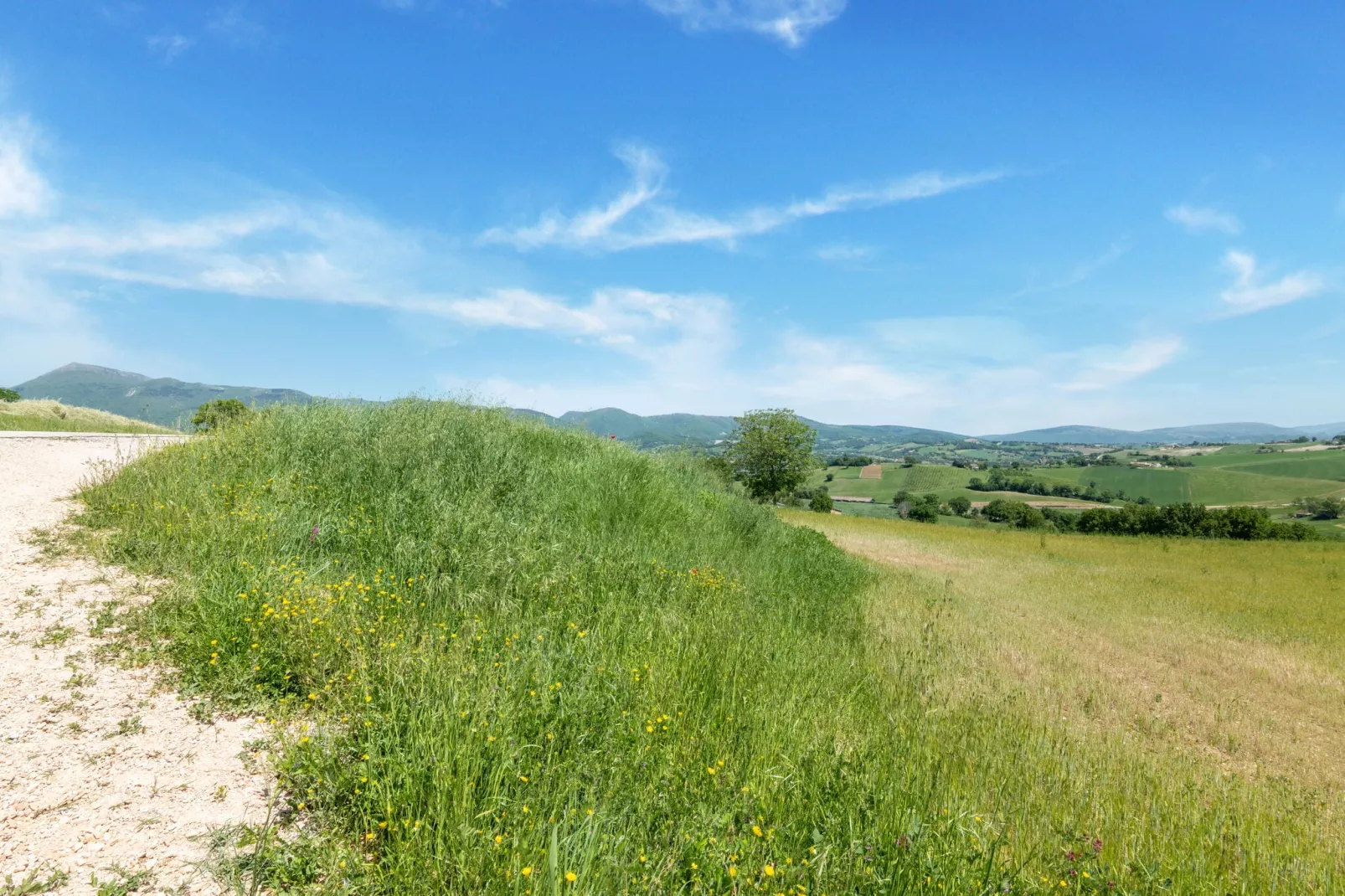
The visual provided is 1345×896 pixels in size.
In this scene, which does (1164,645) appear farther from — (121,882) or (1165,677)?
(121,882)

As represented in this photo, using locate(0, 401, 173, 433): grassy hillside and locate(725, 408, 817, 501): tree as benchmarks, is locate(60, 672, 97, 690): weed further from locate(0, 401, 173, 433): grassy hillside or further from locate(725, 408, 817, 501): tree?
locate(725, 408, 817, 501): tree

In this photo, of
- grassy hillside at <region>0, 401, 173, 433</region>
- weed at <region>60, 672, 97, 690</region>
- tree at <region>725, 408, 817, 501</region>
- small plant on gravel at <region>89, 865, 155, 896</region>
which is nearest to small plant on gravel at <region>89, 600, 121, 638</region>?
weed at <region>60, 672, 97, 690</region>

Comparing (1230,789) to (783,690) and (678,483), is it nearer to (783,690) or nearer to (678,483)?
(783,690)

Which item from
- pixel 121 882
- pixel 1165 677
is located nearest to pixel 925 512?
pixel 1165 677

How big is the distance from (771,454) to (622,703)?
41684mm

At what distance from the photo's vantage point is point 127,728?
4078 millimetres

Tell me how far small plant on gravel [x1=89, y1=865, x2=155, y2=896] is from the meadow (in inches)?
14.8

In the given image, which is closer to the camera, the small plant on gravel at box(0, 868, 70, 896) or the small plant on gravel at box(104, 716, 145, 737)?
the small plant on gravel at box(0, 868, 70, 896)

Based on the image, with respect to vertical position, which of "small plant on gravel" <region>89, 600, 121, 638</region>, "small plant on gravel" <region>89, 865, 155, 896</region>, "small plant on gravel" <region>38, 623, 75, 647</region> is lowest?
"small plant on gravel" <region>89, 865, 155, 896</region>

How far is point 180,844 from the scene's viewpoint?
122 inches

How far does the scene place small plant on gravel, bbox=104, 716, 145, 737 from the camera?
403cm

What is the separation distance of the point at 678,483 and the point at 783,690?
1022 centimetres

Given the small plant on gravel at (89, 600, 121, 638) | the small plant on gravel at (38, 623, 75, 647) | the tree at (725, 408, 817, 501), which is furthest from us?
the tree at (725, 408, 817, 501)

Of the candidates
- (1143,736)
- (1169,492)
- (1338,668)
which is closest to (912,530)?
(1338,668)
